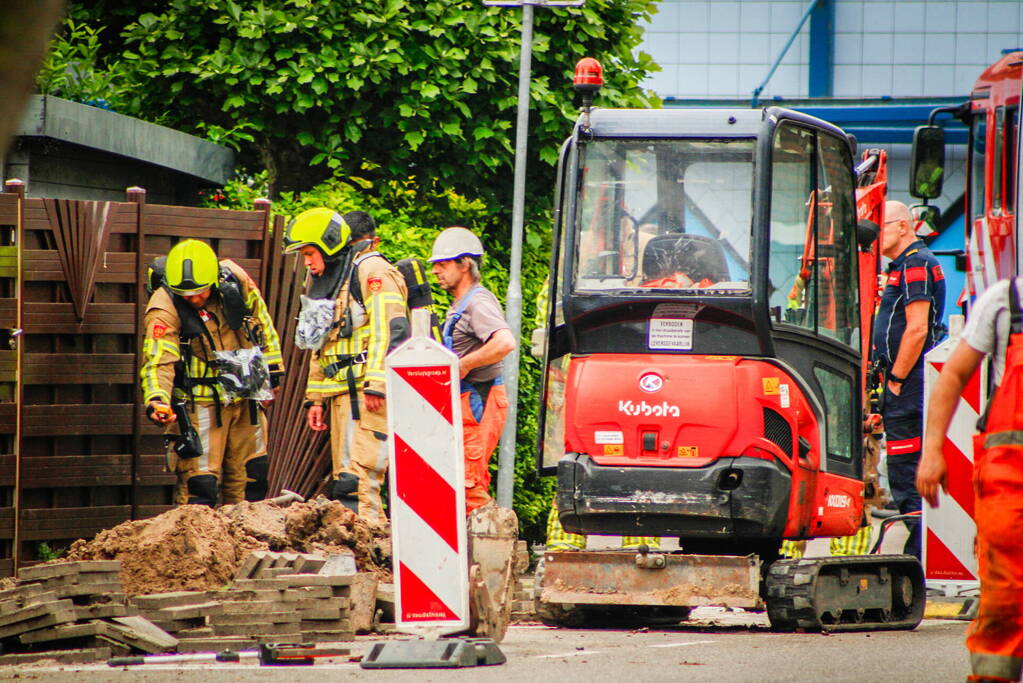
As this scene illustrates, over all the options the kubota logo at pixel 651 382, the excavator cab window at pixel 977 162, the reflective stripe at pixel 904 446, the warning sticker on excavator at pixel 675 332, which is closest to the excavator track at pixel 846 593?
the kubota logo at pixel 651 382

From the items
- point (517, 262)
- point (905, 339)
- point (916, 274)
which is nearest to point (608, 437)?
point (905, 339)

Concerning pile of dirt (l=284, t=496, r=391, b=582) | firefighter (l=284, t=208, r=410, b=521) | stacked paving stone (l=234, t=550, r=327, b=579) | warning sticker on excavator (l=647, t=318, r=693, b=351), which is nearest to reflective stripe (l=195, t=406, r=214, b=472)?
firefighter (l=284, t=208, r=410, b=521)

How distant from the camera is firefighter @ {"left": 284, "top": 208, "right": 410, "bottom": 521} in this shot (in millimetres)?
9578

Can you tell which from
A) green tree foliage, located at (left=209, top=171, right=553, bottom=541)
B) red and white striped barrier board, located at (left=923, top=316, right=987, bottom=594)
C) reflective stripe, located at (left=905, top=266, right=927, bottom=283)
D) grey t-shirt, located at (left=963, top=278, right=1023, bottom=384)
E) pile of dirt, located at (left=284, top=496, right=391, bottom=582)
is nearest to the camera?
grey t-shirt, located at (left=963, top=278, right=1023, bottom=384)

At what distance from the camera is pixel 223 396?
9766mm

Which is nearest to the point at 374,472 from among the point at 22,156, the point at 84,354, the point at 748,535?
the point at 84,354

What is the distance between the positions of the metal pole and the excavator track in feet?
17.8

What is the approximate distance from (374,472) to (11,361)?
84.6 inches

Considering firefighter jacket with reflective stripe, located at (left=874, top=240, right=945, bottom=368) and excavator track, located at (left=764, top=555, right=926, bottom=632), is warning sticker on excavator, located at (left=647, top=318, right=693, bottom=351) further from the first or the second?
firefighter jacket with reflective stripe, located at (left=874, top=240, right=945, bottom=368)

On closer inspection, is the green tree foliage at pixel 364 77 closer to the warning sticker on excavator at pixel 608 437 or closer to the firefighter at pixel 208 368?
the firefighter at pixel 208 368

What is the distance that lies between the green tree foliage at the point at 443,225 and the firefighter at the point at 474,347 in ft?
10.6

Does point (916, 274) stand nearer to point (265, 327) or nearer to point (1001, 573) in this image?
point (265, 327)

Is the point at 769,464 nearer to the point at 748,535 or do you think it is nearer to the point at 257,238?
the point at 748,535

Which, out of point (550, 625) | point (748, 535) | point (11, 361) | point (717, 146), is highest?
point (717, 146)
